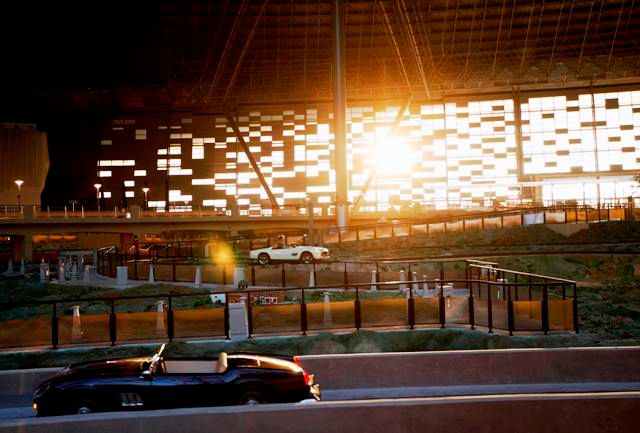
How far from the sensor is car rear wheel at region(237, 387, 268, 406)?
900 centimetres

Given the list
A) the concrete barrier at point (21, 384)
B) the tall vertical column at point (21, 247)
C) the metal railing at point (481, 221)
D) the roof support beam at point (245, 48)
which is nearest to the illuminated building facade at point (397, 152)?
the roof support beam at point (245, 48)

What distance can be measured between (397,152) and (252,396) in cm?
7856

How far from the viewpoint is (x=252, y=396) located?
29.6 ft

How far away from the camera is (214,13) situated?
68.3 meters

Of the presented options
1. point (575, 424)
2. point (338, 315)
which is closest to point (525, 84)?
point (338, 315)

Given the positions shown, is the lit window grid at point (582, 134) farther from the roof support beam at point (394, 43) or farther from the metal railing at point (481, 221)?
the metal railing at point (481, 221)

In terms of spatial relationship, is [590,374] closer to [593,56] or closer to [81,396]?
[81,396]

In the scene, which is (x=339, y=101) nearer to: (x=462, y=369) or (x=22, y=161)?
(x=22, y=161)

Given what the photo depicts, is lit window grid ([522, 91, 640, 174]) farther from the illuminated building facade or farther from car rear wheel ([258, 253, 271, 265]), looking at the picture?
car rear wheel ([258, 253, 271, 265])

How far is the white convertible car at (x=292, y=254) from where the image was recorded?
32.7 m

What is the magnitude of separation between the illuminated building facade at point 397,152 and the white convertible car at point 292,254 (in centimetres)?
4606

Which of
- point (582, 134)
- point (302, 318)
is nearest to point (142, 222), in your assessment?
point (302, 318)

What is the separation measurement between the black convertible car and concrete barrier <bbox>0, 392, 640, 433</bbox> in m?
1.53

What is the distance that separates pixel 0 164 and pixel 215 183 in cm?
2645
